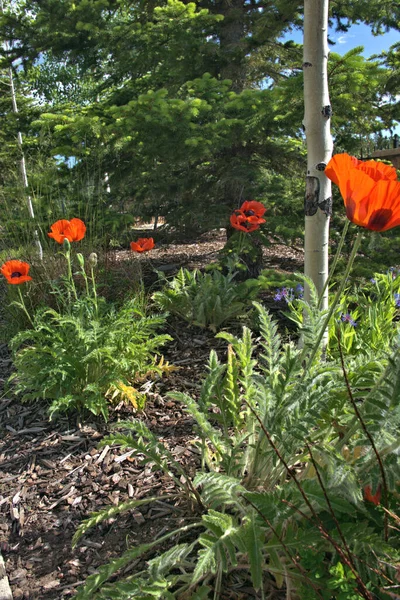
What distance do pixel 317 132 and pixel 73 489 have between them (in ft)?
6.57

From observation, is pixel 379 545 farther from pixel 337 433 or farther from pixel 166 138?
pixel 166 138

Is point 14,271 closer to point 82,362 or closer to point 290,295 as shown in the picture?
point 82,362

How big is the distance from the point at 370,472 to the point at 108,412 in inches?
64.5

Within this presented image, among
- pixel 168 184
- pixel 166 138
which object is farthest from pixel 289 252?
pixel 166 138

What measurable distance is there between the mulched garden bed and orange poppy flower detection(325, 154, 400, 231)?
117 centimetres

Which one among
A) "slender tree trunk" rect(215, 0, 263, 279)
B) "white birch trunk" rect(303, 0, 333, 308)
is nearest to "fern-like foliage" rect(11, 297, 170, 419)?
"white birch trunk" rect(303, 0, 333, 308)

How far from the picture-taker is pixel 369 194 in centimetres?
102

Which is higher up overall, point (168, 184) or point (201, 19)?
point (201, 19)

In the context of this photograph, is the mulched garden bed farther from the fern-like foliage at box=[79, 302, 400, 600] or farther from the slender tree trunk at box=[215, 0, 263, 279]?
the slender tree trunk at box=[215, 0, 263, 279]

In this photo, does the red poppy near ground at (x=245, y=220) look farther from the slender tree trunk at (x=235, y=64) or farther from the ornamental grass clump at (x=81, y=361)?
the slender tree trunk at (x=235, y=64)

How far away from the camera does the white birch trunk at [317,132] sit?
6.59 feet

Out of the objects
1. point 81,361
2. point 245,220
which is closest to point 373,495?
point 81,361

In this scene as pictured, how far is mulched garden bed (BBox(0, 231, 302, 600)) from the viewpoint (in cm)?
163

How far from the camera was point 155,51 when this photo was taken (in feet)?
16.1
